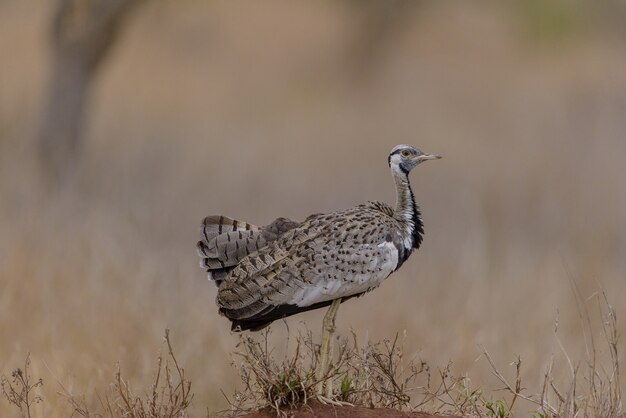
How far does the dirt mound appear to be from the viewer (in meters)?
5.73

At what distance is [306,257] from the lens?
20.0 feet

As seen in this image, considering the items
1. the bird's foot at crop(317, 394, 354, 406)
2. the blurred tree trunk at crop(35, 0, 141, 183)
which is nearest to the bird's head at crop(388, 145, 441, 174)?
the bird's foot at crop(317, 394, 354, 406)

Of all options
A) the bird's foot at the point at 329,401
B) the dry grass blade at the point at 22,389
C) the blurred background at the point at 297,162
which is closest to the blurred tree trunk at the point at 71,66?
the blurred background at the point at 297,162

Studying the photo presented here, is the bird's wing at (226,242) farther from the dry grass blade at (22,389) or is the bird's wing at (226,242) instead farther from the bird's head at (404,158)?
the dry grass blade at (22,389)

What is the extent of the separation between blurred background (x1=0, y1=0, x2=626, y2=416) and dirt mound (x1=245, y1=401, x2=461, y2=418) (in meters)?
0.66

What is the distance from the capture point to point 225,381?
32.1 ft

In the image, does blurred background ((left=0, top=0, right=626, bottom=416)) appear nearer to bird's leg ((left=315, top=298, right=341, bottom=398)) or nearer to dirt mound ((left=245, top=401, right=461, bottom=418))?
bird's leg ((left=315, top=298, right=341, bottom=398))

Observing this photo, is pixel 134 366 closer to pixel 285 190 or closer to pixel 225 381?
pixel 225 381

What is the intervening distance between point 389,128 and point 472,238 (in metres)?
11.8

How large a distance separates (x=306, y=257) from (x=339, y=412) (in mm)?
690

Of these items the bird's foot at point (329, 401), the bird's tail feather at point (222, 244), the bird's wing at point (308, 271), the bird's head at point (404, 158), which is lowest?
the bird's foot at point (329, 401)

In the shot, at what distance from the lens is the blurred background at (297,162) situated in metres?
10.2

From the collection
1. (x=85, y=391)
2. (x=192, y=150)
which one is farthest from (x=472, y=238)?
(x=192, y=150)

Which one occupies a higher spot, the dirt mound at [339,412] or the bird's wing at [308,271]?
the bird's wing at [308,271]
